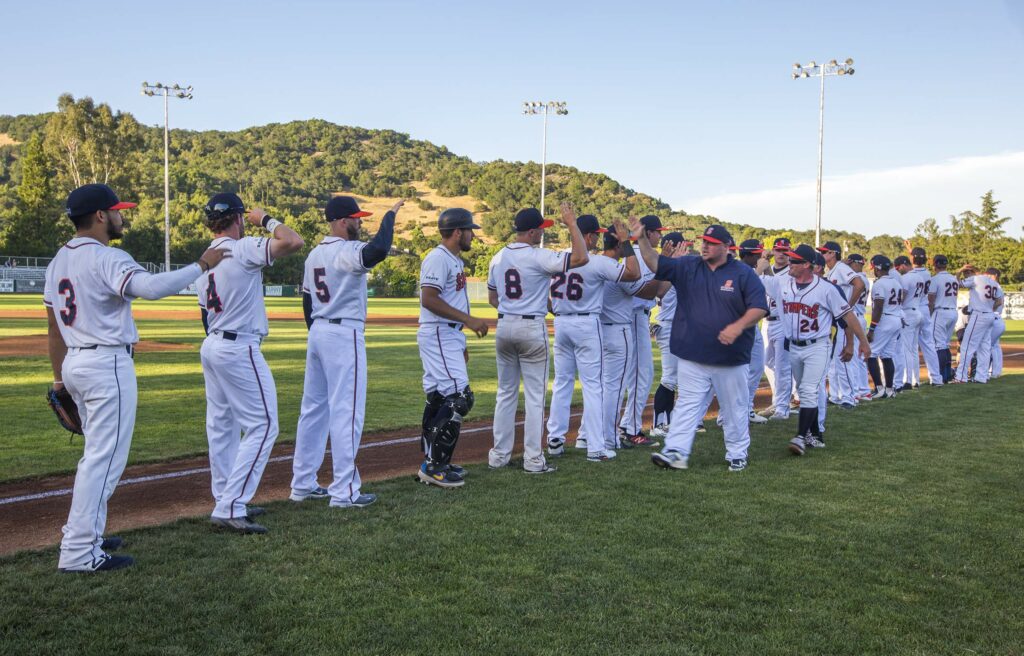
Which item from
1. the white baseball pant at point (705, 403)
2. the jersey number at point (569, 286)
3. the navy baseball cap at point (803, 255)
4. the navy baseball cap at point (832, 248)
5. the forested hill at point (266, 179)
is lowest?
the white baseball pant at point (705, 403)

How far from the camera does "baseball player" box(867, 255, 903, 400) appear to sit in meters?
12.6

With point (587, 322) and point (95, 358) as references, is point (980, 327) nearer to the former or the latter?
point (587, 322)

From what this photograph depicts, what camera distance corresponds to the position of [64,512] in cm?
572

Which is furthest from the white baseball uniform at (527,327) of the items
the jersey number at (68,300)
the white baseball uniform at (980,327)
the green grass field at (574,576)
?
the white baseball uniform at (980,327)

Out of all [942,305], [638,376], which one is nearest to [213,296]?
[638,376]

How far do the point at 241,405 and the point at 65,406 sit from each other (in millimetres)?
1013

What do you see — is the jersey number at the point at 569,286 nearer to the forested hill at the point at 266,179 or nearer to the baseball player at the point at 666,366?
the baseball player at the point at 666,366

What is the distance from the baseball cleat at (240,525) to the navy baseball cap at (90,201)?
2.07 meters

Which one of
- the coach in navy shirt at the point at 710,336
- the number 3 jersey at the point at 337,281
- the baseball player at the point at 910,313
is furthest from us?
the baseball player at the point at 910,313

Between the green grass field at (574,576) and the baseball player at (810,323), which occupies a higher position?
the baseball player at (810,323)

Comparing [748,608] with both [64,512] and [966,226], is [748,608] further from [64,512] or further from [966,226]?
[966,226]

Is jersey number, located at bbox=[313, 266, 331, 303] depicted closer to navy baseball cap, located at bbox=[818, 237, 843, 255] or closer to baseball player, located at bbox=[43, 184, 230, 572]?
baseball player, located at bbox=[43, 184, 230, 572]

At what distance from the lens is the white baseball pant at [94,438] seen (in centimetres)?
432

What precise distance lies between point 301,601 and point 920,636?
9.83 feet
